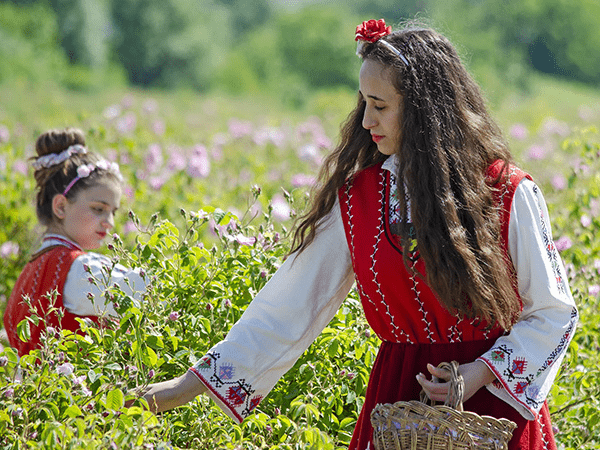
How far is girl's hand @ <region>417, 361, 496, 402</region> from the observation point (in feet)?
5.17

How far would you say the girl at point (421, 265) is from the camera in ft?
5.35

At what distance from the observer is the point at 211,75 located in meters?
54.4

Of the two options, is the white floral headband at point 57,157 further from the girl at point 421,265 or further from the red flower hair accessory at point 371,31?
the red flower hair accessory at point 371,31

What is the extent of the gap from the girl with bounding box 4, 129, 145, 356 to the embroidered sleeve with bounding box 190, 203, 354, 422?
764mm

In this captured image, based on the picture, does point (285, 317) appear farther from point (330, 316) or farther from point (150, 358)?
point (150, 358)

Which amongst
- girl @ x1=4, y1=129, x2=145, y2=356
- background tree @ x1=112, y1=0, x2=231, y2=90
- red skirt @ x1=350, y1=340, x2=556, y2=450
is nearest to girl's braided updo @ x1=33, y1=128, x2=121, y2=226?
girl @ x1=4, y1=129, x2=145, y2=356

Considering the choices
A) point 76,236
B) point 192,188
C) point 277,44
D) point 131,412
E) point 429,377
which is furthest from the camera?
point 277,44

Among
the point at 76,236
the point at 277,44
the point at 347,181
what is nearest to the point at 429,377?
the point at 347,181

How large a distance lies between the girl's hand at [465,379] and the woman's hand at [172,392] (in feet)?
1.77

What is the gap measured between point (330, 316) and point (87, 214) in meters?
1.28

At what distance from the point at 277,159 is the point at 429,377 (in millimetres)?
5170

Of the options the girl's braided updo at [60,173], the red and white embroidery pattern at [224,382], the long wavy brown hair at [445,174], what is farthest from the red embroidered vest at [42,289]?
the long wavy brown hair at [445,174]

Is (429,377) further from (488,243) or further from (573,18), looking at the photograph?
(573,18)

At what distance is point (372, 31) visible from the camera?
1.86 m
